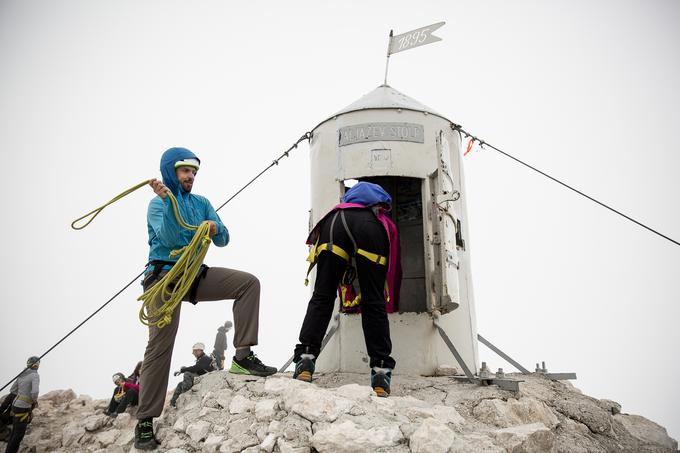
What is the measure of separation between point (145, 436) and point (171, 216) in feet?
5.39

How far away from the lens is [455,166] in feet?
19.1

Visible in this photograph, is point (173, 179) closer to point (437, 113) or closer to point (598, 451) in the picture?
point (437, 113)

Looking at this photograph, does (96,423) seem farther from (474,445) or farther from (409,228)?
(409,228)

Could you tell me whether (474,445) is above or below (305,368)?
below

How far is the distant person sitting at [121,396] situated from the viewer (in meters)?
5.73

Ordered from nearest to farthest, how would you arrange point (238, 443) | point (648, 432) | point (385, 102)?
1. point (238, 443)
2. point (648, 432)
3. point (385, 102)

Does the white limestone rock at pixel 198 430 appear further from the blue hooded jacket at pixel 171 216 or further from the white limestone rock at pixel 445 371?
the white limestone rock at pixel 445 371

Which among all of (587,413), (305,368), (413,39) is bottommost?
(587,413)

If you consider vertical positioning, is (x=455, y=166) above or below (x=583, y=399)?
above

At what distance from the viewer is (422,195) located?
17.3 ft

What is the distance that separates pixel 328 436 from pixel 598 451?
7.67ft

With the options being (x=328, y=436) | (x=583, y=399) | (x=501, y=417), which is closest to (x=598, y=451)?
(x=501, y=417)

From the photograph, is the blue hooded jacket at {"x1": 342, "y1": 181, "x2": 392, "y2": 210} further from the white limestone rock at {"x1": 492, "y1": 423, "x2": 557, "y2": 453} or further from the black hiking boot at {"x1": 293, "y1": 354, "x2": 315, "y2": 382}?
the white limestone rock at {"x1": 492, "y1": 423, "x2": 557, "y2": 453}

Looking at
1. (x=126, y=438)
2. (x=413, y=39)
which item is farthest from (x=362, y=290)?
(x=413, y=39)
